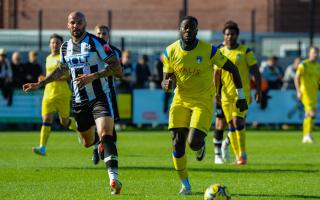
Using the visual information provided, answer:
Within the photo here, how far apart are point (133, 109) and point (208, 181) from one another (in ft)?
52.6

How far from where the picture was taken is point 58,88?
1955 cm

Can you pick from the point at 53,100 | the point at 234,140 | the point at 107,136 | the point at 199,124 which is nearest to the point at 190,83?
the point at 199,124

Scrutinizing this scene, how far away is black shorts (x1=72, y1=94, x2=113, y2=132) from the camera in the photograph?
13.0m

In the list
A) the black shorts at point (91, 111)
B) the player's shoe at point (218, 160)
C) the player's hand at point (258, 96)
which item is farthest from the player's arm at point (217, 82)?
the black shorts at point (91, 111)

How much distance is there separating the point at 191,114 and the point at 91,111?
1.44m

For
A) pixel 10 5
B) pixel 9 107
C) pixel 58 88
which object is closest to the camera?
pixel 58 88

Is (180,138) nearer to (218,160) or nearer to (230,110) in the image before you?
(230,110)

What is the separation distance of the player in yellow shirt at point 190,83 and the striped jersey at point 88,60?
2.90 feet

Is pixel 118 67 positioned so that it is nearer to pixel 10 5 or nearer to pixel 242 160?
pixel 242 160

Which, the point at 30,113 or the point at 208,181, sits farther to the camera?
the point at 30,113

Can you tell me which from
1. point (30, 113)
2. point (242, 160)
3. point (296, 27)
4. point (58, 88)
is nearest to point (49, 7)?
point (296, 27)

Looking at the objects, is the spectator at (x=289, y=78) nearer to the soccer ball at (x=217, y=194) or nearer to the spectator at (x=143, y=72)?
the spectator at (x=143, y=72)

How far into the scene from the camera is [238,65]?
57.0 feet

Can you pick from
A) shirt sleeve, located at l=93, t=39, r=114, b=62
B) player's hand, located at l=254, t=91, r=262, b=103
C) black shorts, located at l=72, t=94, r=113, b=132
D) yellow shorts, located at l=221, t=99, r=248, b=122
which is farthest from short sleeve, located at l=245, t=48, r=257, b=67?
shirt sleeve, located at l=93, t=39, r=114, b=62
